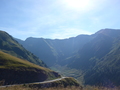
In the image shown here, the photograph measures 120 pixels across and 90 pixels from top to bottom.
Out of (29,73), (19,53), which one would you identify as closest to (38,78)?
(29,73)

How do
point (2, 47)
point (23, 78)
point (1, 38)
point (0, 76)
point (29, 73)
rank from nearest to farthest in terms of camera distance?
point (0, 76), point (23, 78), point (29, 73), point (2, 47), point (1, 38)

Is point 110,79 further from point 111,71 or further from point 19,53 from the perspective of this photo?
point 19,53

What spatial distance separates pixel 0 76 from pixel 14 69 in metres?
9.86

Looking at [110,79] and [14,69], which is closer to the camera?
[14,69]

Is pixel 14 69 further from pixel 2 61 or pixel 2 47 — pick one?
pixel 2 47

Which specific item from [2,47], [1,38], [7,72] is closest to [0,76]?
[7,72]

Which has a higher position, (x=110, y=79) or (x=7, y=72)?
(x=7, y=72)

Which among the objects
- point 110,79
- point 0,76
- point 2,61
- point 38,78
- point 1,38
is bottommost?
point 110,79

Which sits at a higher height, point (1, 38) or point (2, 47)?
point (1, 38)

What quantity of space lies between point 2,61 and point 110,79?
13867 cm

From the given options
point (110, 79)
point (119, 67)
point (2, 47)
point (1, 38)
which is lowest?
point (110, 79)

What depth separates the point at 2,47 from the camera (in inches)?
6531

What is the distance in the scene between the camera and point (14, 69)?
79.2m

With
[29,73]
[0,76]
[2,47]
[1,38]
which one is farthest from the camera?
[1,38]
